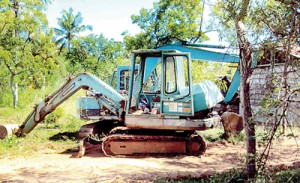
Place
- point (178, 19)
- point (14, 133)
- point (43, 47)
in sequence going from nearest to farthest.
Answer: point (14, 133), point (43, 47), point (178, 19)

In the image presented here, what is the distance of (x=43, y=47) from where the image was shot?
65.3 ft

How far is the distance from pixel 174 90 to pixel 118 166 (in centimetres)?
231

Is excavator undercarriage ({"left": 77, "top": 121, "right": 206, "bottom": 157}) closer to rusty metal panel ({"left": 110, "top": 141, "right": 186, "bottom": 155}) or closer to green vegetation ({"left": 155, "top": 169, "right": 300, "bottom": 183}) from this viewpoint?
rusty metal panel ({"left": 110, "top": 141, "right": 186, "bottom": 155})

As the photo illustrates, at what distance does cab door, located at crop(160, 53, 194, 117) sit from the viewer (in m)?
7.74

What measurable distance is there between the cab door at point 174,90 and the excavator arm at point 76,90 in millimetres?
1296

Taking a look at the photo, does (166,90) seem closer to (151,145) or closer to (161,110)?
(161,110)

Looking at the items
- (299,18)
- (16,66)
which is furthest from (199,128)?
(16,66)

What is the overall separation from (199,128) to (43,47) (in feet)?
48.8

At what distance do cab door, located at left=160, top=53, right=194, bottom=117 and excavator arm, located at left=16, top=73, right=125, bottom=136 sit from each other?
1296 mm

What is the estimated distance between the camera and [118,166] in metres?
7.07

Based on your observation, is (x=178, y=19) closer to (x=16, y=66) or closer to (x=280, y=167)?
(x=16, y=66)

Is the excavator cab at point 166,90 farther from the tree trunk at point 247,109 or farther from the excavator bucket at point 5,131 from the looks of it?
the excavator bucket at point 5,131

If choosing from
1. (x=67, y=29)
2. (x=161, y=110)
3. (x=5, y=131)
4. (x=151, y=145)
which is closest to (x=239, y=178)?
(x=161, y=110)

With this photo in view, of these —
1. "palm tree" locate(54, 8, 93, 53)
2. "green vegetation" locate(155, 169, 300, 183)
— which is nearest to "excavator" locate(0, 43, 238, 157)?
"green vegetation" locate(155, 169, 300, 183)
